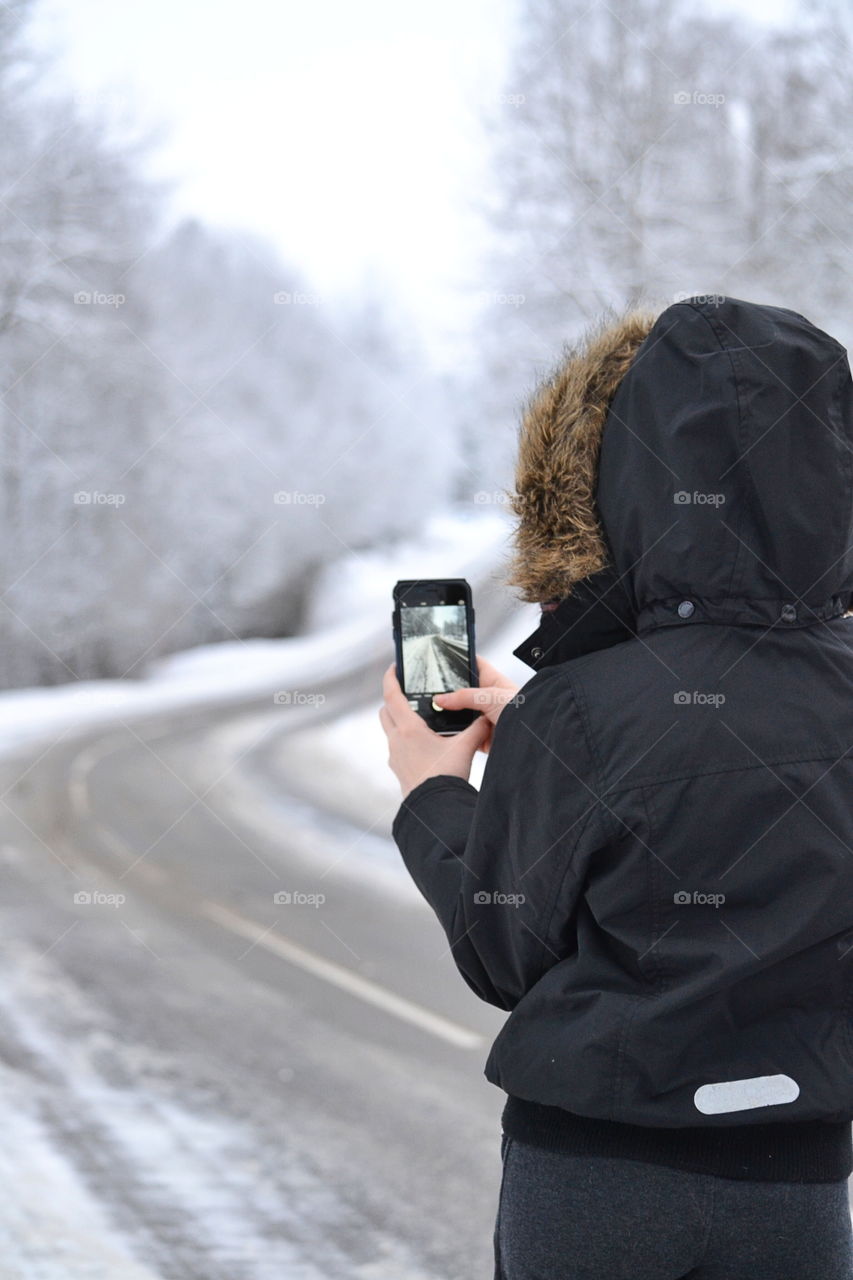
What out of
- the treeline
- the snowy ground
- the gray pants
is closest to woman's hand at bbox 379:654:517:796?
the snowy ground

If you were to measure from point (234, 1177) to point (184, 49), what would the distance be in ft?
49.9

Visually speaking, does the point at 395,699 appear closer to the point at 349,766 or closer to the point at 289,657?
the point at 349,766

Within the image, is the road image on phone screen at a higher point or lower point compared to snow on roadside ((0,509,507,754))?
higher

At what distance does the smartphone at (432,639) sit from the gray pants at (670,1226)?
25.0 inches

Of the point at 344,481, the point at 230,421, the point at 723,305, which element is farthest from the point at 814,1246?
the point at 344,481

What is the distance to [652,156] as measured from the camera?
12.1 meters

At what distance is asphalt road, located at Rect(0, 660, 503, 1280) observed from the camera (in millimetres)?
2787

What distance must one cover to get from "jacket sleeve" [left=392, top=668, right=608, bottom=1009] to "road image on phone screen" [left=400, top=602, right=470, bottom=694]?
0.40 metres

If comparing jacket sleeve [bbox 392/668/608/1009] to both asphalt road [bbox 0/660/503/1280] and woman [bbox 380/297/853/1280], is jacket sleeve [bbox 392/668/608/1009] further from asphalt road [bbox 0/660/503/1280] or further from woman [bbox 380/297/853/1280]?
asphalt road [bbox 0/660/503/1280]

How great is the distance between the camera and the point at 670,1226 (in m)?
1.05

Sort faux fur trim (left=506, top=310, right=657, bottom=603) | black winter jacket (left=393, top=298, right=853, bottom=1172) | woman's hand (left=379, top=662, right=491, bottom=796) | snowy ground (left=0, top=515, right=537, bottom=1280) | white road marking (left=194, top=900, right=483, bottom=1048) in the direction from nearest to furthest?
black winter jacket (left=393, top=298, right=853, bottom=1172), faux fur trim (left=506, top=310, right=657, bottom=603), woman's hand (left=379, top=662, right=491, bottom=796), snowy ground (left=0, top=515, right=537, bottom=1280), white road marking (left=194, top=900, right=483, bottom=1048)

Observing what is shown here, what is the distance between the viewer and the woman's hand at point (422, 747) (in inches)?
55.8

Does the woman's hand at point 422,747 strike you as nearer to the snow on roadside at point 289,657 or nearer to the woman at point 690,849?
the woman at point 690,849

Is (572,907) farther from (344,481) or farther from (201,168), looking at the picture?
(344,481)
